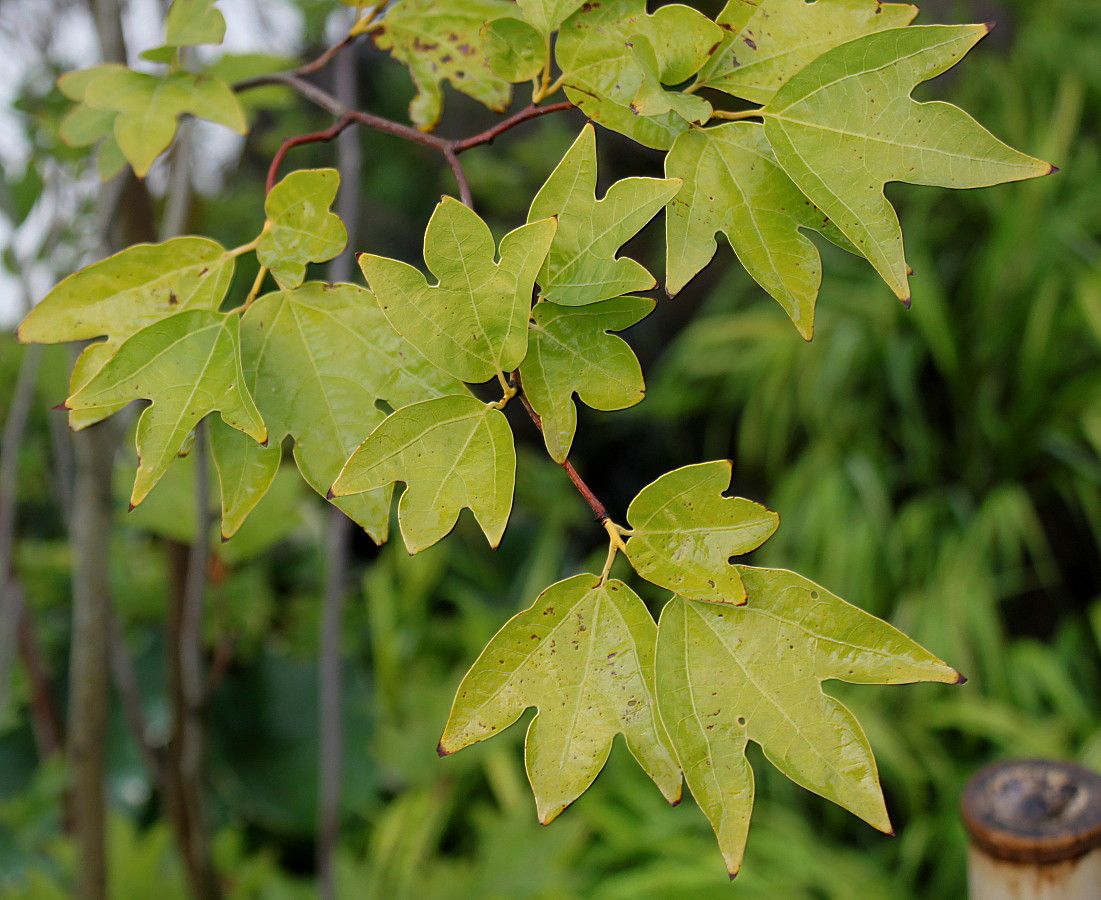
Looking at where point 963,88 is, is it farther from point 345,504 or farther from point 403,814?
point 345,504

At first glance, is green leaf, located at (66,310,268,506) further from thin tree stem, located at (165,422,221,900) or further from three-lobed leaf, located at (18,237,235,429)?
thin tree stem, located at (165,422,221,900)

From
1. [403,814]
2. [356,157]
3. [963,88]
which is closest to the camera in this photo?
[356,157]

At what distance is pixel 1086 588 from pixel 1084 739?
483 millimetres

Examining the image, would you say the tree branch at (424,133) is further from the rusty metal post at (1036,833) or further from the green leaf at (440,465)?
the rusty metal post at (1036,833)

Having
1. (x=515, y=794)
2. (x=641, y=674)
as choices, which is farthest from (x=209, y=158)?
(x=641, y=674)

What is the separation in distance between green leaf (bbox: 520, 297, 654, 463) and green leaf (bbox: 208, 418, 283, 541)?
97mm

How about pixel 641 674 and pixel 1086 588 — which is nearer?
pixel 641 674

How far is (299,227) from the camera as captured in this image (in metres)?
0.31

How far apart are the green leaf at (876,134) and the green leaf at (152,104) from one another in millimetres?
229

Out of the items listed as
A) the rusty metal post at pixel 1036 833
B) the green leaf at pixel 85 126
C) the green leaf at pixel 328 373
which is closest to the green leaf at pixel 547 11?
the green leaf at pixel 328 373

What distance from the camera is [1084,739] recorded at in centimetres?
146

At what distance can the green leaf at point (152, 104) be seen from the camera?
0.37m

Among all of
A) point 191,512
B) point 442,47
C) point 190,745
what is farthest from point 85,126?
point 190,745

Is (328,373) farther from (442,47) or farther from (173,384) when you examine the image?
(442,47)
